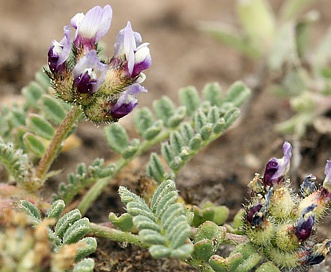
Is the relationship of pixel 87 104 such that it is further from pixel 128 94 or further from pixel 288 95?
pixel 288 95

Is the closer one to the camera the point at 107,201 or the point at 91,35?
the point at 91,35

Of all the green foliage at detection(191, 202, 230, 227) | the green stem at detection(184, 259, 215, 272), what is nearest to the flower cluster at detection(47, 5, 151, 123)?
the green foliage at detection(191, 202, 230, 227)

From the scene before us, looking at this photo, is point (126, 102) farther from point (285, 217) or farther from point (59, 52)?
Result: point (285, 217)

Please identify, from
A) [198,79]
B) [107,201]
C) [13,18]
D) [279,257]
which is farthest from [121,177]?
[13,18]

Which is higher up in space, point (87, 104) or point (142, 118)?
point (142, 118)

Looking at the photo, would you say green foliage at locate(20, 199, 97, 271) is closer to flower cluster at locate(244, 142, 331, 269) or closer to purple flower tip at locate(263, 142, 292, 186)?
flower cluster at locate(244, 142, 331, 269)

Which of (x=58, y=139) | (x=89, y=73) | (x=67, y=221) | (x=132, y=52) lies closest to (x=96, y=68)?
(x=89, y=73)
